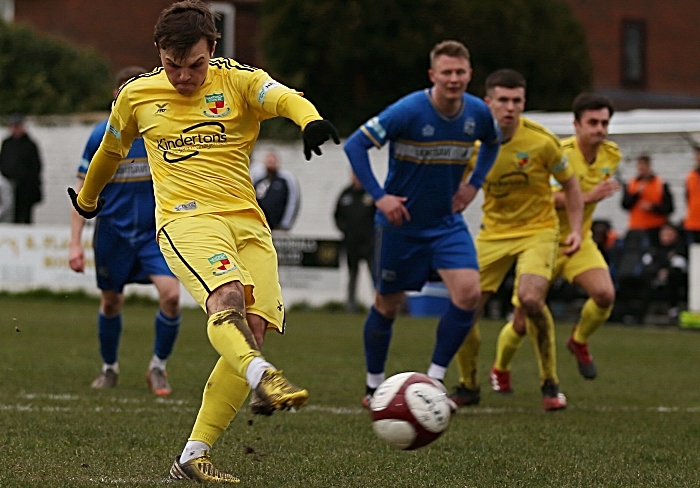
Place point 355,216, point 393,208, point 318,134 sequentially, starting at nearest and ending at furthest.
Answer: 1. point 318,134
2. point 393,208
3. point 355,216

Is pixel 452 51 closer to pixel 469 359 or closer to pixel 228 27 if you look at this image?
pixel 469 359

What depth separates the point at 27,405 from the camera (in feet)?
28.3

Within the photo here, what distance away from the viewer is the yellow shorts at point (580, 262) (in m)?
10.3

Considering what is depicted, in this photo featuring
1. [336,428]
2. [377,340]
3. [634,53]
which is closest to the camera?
[336,428]

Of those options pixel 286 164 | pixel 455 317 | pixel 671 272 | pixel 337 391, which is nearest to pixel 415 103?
pixel 455 317

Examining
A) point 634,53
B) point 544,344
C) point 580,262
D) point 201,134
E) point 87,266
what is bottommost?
point 87,266

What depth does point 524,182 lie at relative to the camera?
9555 millimetres

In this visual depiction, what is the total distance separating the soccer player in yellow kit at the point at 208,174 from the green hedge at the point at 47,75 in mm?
22626

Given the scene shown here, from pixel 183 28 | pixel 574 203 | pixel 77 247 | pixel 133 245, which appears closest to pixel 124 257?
pixel 133 245

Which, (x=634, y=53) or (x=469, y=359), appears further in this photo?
(x=634, y=53)

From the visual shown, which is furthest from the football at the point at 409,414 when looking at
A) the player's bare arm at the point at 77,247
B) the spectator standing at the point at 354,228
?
the spectator standing at the point at 354,228

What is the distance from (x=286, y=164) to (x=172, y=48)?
56.2ft

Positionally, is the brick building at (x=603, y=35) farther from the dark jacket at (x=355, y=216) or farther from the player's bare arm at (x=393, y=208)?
the player's bare arm at (x=393, y=208)

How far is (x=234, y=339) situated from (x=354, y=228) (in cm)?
1350
